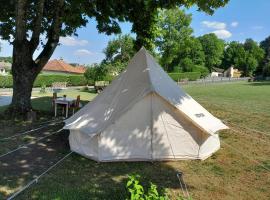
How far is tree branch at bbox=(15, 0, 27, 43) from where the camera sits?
41.9 ft

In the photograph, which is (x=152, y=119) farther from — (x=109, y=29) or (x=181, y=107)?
(x=109, y=29)

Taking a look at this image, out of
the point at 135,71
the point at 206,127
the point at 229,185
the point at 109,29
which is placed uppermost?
the point at 109,29

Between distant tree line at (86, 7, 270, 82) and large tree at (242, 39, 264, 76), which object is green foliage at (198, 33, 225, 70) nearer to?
distant tree line at (86, 7, 270, 82)

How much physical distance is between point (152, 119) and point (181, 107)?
2.78ft

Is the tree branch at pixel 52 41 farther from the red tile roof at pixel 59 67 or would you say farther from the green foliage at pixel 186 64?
the green foliage at pixel 186 64

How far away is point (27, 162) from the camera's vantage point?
8.29 meters

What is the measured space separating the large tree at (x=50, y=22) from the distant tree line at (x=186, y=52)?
23.1 m

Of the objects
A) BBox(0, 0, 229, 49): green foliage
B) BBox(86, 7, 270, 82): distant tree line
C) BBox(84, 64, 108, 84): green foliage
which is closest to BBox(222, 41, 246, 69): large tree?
BBox(86, 7, 270, 82): distant tree line

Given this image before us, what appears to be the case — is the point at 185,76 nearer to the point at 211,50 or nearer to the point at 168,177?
the point at 211,50

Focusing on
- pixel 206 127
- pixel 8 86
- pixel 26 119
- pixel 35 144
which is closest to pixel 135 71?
pixel 206 127

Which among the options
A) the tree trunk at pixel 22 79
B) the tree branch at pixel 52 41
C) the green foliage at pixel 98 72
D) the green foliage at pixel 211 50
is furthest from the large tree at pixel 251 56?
the tree trunk at pixel 22 79

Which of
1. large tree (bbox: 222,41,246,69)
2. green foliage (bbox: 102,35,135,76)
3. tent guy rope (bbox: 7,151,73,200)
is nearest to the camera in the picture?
tent guy rope (bbox: 7,151,73,200)

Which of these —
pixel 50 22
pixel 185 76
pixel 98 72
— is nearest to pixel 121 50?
pixel 98 72

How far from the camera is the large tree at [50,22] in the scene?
44.1 feet
